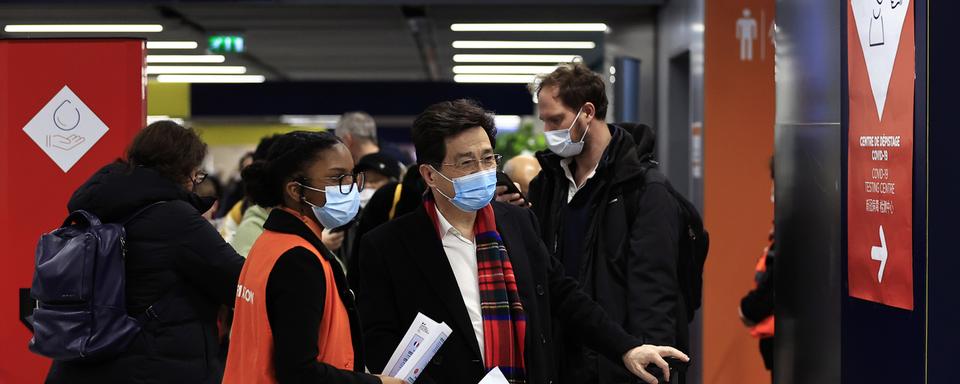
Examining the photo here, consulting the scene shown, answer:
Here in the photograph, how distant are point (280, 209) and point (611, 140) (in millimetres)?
1471

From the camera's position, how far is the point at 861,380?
384 centimetres

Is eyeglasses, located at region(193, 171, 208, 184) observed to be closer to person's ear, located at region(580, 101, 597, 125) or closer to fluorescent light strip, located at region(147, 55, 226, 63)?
person's ear, located at region(580, 101, 597, 125)

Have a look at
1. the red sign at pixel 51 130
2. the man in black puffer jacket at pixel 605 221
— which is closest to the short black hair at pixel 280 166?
the man in black puffer jacket at pixel 605 221

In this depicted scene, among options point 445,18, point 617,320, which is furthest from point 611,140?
point 445,18

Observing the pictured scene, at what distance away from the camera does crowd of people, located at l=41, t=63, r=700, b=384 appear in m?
2.77

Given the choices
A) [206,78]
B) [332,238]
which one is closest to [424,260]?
[332,238]

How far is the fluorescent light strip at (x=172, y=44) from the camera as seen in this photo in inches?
525

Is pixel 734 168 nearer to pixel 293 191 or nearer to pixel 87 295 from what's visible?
pixel 87 295

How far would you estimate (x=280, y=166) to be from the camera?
290 cm

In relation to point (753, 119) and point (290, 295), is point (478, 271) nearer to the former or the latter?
point (290, 295)

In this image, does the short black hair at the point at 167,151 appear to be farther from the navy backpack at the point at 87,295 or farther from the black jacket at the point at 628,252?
the black jacket at the point at 628,252

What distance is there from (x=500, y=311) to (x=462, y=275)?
132 millimetres

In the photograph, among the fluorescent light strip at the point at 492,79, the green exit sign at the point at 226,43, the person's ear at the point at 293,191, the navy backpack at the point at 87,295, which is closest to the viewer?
the person's ear at the point at 293,191

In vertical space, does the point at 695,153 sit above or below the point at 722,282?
above
